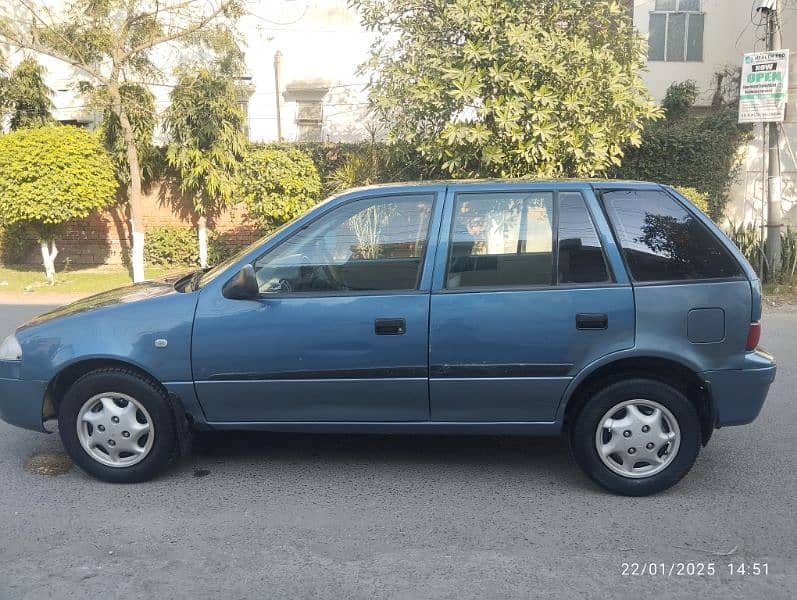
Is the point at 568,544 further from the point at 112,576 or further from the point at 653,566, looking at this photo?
the point at 112,576

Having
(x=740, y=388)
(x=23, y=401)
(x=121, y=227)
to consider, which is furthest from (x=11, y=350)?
(x=121, y=227)

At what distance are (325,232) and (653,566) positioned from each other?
2395 millimetres

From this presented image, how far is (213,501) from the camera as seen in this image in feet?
13.2

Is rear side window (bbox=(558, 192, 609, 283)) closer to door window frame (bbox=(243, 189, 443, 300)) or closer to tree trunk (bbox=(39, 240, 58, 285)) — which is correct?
door window frame (bbox=(243, 189, 443, 300))

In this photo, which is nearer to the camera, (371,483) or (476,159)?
(371,483)

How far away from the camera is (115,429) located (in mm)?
4145

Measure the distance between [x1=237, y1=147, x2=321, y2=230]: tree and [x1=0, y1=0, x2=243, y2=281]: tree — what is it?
6.60 feet

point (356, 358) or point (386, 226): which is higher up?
point (386, 226)

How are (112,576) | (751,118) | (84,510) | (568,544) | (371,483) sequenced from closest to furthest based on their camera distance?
(112,576)
(568,544)
(84,510)
(371,483)
(751,118)

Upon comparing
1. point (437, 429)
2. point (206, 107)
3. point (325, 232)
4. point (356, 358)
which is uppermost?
point (206, 107)

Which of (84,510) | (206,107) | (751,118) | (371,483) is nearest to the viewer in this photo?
(84,510)

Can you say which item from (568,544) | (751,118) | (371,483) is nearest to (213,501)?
(371,483)

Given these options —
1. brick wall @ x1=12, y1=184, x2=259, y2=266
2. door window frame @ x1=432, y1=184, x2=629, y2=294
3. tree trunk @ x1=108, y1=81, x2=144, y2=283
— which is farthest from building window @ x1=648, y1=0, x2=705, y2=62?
door window frame @ x1=432, y1=184, x2=629, y2=294

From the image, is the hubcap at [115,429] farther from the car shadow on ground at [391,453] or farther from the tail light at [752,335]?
the tail light at [752,335]
